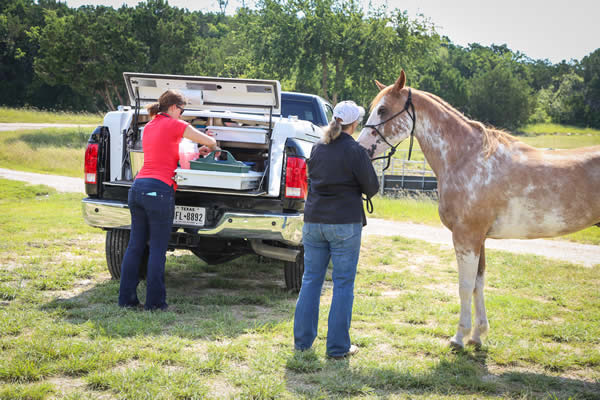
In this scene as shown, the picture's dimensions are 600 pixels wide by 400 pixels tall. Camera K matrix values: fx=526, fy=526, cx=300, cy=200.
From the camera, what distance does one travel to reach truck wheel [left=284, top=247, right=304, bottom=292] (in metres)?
5.64

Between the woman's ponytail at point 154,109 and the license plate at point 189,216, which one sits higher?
the woman's ponytail at point 154,109

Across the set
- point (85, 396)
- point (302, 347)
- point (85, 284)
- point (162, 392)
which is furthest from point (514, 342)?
point (85, 284)

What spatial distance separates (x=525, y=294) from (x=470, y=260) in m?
2.49

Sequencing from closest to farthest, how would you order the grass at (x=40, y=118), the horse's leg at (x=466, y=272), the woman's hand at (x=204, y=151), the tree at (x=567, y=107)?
the horse's leg at (x=466, y=272), the woman's hand at (x=204, y=151), the grass at (x=40, y=118), the tree at (x=567, y=107)

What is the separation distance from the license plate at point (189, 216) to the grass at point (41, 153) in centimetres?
1663

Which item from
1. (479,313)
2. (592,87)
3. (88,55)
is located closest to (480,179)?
(479,313)

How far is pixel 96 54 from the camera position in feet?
113

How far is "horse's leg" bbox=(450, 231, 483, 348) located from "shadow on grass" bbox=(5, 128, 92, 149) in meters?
24.4

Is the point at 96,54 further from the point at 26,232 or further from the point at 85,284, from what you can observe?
the point at 85,284

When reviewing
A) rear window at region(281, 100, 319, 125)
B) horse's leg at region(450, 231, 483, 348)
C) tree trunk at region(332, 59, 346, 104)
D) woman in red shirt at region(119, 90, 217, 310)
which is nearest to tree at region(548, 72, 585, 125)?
tree trunk at region(332, 59, 346, 104)

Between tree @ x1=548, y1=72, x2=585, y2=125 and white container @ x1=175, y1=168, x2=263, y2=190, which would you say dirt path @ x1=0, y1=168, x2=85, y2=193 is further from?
tree @ x1=548, y1=72, x2=585, y2=125

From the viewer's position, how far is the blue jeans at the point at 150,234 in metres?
4.67

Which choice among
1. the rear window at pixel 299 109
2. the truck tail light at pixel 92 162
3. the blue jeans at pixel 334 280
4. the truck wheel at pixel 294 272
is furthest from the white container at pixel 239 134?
the rear window at pixel 299 109

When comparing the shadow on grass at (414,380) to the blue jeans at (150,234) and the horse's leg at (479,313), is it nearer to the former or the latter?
the horse's leg at (479,313)
